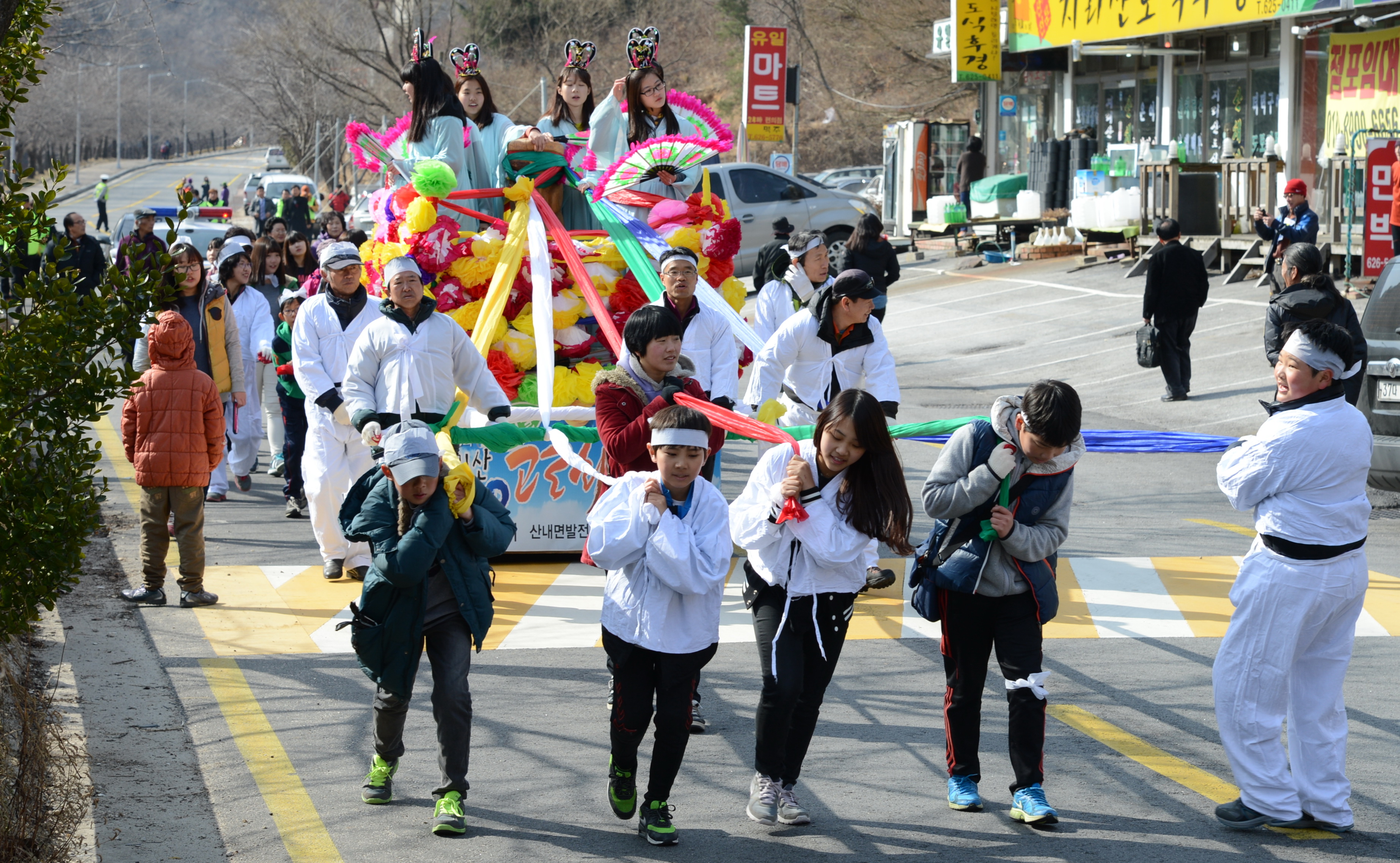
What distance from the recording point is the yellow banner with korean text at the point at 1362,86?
21.3m

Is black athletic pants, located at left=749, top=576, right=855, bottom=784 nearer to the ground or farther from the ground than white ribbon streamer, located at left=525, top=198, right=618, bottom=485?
nearer to the ground

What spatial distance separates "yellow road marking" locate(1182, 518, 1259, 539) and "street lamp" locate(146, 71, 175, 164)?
328 ft

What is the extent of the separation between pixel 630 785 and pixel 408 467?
1255mm

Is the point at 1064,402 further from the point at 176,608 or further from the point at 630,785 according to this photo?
the point at 176,608

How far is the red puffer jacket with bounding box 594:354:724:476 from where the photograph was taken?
5.61 meters

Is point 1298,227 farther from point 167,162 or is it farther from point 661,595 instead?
point 167,162

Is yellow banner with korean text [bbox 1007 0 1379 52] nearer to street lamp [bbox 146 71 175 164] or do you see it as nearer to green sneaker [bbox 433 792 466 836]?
green sneaker [bbox 433 792 466 836]

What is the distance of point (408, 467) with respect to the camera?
189 inches

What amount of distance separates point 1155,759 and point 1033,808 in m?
0.92

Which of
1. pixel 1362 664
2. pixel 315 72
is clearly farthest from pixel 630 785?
pixel 315 72

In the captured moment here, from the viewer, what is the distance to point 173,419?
7957mm

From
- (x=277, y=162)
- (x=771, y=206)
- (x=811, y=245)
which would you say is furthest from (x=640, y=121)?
(x=277, y=162)


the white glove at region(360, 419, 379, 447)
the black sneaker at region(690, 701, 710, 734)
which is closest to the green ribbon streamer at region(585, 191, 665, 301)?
the white glove at region(360, 419, 379, 447)

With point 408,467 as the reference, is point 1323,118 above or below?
above
